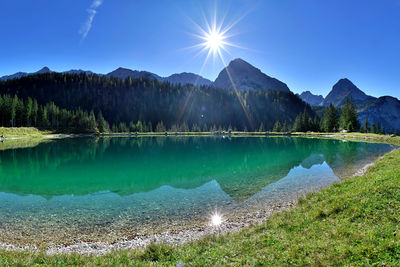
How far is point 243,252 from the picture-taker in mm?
8891

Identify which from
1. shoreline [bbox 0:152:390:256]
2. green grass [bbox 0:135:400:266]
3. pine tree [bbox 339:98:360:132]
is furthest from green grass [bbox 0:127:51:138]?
pine tree [bbox 339:98:360:132]

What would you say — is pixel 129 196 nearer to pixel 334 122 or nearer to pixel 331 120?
pixel 331 120

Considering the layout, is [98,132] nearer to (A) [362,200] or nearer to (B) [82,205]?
(B) [82,205]

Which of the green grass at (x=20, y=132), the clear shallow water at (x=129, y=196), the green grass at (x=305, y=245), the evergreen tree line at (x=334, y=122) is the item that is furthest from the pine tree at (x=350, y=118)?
the green grass at (x=20, y=132)

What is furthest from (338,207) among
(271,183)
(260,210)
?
(271,183)

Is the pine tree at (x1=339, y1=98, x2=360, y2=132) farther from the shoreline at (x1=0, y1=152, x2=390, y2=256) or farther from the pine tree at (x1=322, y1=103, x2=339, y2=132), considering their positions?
the shoreline at (x1=0, y1=152, x2=390, y2=256)

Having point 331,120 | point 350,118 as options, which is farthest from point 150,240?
point 331,120

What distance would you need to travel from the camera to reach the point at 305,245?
8.48 m

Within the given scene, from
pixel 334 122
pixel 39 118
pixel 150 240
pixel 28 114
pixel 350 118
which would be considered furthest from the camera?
pixel 39 118

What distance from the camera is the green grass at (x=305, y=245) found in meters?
7.50

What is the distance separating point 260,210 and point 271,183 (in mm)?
9063

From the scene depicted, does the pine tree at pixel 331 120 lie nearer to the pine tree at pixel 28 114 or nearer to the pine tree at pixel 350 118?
the pine tree at pixel 350 118

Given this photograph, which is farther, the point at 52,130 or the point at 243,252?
the point at 52,130

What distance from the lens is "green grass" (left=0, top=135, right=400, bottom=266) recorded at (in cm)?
750
